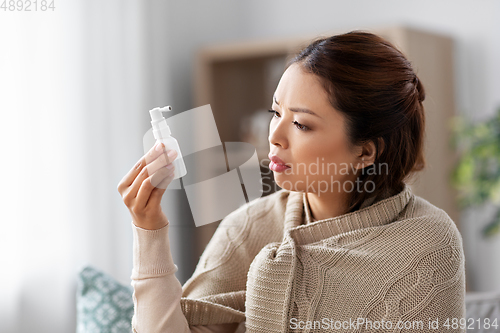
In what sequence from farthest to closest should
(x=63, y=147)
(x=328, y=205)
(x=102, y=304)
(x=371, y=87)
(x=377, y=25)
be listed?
(x=377, y=25) < (x=63, y=147) < (x=102, y=304) < (x=328, y=205) < (x=371, y=87)

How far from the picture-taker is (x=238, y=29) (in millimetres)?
3004

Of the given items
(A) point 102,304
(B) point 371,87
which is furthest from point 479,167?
(A) point 102,304

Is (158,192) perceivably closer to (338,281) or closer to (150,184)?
(150,184)

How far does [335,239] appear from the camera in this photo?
1.03 m

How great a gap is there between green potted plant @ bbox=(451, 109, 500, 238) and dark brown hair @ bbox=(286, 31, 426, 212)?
1.08m

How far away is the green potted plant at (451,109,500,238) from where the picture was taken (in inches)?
78.7

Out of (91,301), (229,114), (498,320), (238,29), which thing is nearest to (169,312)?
(91,301)

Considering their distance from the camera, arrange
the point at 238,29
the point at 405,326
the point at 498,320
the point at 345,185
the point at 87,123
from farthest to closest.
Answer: the point at 238,29, the point at 87,123, the point at 498,320, the point at 345,185, the point at 405,326

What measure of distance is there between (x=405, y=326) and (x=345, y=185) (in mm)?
310

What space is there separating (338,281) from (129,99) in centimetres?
142

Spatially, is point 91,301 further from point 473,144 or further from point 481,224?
point 481,224

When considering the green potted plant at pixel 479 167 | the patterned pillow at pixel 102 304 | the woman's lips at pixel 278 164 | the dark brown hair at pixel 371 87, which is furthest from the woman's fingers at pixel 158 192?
the green potted plant at pixel 479 167

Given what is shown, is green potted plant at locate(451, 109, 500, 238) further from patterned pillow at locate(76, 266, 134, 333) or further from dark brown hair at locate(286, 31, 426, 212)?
patterned pillow at locate(76, 266, 134, 333)

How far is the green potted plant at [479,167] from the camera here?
200cm
